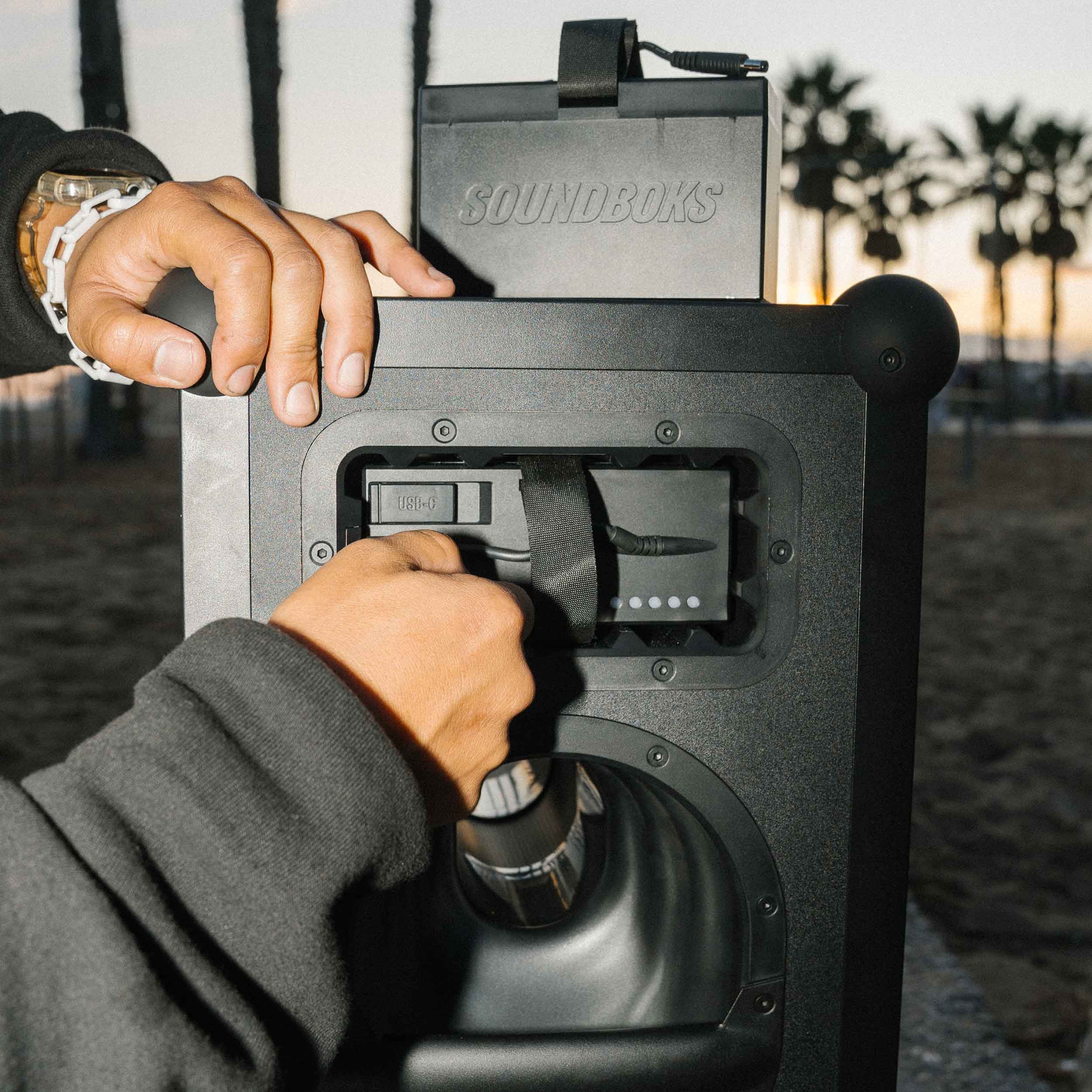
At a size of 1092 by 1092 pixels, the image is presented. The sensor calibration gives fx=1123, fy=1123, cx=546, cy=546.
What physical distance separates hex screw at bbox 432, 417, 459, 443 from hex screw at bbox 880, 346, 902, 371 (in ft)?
0.89

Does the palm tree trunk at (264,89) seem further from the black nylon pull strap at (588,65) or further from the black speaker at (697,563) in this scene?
the black speaker at (697,563)

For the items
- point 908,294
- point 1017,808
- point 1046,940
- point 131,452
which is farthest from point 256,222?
point 131,452

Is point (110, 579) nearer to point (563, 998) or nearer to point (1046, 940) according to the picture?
point (1046, 940)

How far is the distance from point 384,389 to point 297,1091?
39cm

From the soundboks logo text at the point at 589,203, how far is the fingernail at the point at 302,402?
0.20 meters

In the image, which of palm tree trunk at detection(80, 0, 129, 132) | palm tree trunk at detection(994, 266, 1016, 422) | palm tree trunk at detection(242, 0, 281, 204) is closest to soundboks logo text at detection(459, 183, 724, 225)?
palm tree trunk at detection(242, 0, 281, 204)

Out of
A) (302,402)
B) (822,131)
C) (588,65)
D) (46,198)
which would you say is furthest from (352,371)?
(822,131)

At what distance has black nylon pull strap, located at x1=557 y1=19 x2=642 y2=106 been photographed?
764 mm

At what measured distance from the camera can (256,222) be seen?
67 centimetres

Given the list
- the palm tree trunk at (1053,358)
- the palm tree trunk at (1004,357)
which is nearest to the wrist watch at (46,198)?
the palm tree trunk at (1004,357)

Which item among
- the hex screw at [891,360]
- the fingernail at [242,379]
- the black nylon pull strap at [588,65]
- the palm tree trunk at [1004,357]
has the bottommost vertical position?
the fingernail at [242,379]

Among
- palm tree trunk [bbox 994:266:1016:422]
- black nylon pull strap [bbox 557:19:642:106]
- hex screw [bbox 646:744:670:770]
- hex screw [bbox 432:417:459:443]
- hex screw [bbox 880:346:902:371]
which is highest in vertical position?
palm tree trunk [bbox 994:266:1016:422]

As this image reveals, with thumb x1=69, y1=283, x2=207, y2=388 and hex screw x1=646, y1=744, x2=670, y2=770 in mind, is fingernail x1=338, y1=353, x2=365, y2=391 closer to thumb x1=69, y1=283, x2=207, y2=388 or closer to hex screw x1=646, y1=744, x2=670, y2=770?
thumb x1=69, y1=283, x2=207, y2=388

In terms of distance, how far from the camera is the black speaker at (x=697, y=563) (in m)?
0.70
